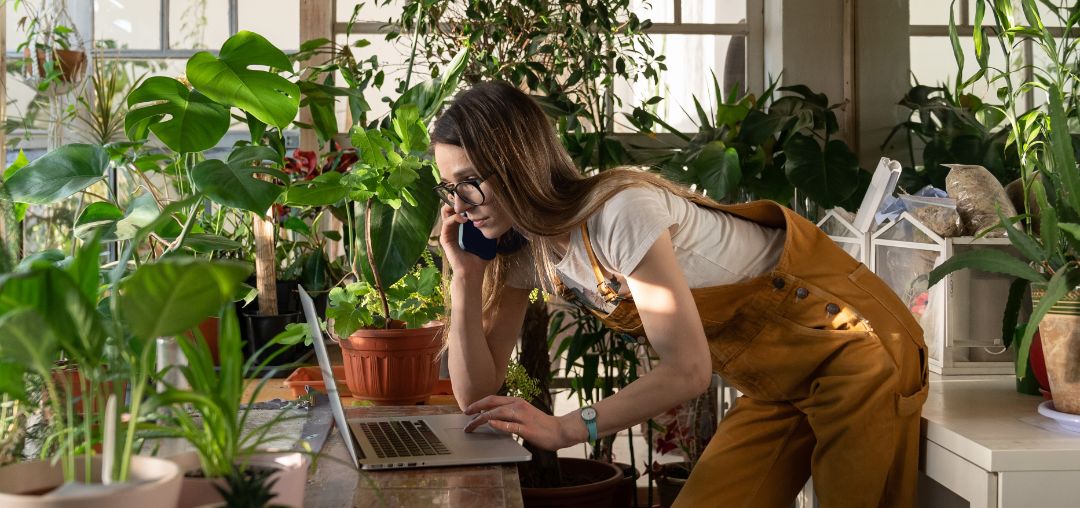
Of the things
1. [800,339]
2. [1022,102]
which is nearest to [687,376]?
[800,339]

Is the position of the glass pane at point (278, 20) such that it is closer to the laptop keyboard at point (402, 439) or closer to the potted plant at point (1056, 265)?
the laptop keyboard at point (402, 439)

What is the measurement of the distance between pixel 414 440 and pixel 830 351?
2.46ft

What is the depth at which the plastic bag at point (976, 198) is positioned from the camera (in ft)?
7.24

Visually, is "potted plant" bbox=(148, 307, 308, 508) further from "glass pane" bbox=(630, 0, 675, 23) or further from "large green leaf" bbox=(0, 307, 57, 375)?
"glass pane" bbox=(630, 0, 675, 23)

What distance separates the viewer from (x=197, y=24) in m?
3.32

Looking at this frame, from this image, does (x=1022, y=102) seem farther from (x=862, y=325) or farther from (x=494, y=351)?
(x=494, y=351)

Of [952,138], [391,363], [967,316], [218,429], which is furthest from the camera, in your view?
[952,138]

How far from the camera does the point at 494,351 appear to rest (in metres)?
2.01

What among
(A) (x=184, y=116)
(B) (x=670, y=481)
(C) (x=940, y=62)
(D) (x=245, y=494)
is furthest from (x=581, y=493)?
(D) (x=245, y=494)

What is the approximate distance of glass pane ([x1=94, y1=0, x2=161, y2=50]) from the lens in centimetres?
326

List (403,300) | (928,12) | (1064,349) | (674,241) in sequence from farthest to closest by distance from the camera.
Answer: (928,12), (403,300), (674,241), (1064,349)

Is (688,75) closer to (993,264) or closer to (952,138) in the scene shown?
(952,138)

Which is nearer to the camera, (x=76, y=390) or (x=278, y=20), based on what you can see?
(x=76, y=390)

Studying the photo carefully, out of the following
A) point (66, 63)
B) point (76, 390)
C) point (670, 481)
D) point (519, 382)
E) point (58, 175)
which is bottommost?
point (670, 481)
